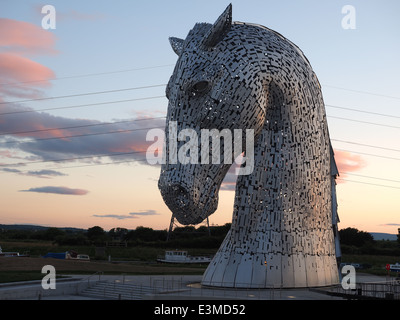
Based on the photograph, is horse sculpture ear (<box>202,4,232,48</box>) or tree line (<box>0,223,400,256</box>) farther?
tree line (<box>0,223,400,256</box>)

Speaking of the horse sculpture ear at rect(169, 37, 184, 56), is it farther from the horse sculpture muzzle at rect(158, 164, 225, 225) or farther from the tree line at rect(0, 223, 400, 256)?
the tree line at rect(0, 223, 400, 256)

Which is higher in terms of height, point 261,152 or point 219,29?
point 219,29

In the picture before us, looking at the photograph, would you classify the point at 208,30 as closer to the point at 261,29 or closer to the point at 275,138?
the point at 261,29

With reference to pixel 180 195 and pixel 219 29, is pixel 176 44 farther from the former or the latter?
pixel 180 195

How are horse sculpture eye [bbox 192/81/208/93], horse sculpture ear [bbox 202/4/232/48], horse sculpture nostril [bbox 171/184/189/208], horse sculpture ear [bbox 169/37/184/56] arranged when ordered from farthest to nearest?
horse sculpture ear [bbox 169/37/184/56] < horse sculpture ear [bbox 202/4/232/48] < horse sculpture eye [bbox 192/81/208/93] < horse sculpture nostril [bbox 171/184/189/208]

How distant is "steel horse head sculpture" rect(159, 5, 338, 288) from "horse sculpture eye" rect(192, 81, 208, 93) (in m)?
0.02

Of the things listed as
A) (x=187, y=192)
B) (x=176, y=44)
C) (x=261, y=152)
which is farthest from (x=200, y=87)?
(x=261, y=152)

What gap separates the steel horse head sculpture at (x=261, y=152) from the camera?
10.9m

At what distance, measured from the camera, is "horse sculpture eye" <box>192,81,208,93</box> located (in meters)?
10.9

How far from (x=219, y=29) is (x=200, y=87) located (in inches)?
58.4

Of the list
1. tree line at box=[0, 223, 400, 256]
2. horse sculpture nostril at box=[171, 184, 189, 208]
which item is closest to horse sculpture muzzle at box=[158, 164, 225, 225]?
horse sculpture nostril at box=[171, 184, 189, 208]

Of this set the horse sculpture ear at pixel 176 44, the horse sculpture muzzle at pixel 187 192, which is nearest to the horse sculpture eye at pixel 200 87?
the horse sculpture muzzle at pixel 187 192

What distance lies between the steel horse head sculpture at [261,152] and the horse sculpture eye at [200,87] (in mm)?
22

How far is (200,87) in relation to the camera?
35.8 ft
